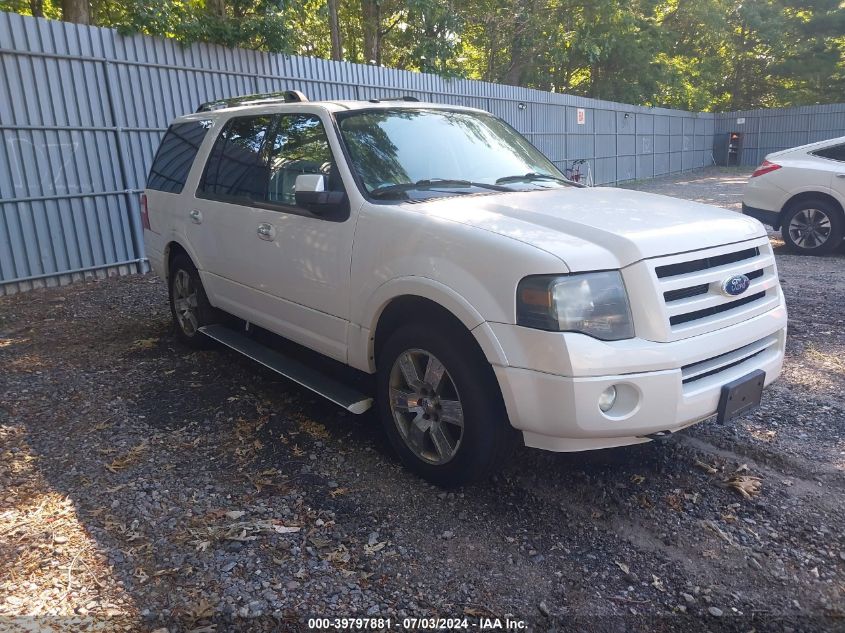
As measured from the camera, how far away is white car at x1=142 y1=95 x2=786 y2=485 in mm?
2799

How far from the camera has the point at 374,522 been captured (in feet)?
10.3

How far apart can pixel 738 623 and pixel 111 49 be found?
9596 mm

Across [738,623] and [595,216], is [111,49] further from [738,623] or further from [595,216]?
[738,623]

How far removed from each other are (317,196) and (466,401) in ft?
4.60

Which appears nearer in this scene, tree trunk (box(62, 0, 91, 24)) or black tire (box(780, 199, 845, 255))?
black tire (box(780, 199, 845, 255))

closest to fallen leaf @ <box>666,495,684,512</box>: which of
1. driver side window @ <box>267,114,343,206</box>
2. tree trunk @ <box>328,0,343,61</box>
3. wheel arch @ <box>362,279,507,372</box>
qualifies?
wheel arch @ <box>362,279,507,372</box>

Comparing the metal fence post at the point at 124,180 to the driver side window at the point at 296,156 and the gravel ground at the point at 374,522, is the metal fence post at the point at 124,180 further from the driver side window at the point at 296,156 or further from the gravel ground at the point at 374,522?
the driver side window at the point at 296,156

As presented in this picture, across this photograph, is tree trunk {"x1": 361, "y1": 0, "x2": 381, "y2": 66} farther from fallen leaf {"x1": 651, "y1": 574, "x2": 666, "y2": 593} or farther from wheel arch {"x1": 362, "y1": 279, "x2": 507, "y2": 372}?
fallen leaf {"x1": 651, "y1": 574, "x2": 666, "y2": 593}

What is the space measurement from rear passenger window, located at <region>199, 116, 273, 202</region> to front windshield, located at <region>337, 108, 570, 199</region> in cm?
79

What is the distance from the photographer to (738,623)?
8.00ft

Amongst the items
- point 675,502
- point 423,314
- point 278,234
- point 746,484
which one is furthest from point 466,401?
point 278,234

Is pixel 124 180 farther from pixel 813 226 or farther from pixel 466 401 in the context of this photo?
pixel 813 226

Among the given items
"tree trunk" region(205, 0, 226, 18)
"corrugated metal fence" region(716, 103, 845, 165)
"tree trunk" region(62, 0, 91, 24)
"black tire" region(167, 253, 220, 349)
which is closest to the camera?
"black tire" region(167, 253, 220, 349)

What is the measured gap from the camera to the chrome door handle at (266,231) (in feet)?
13.8
